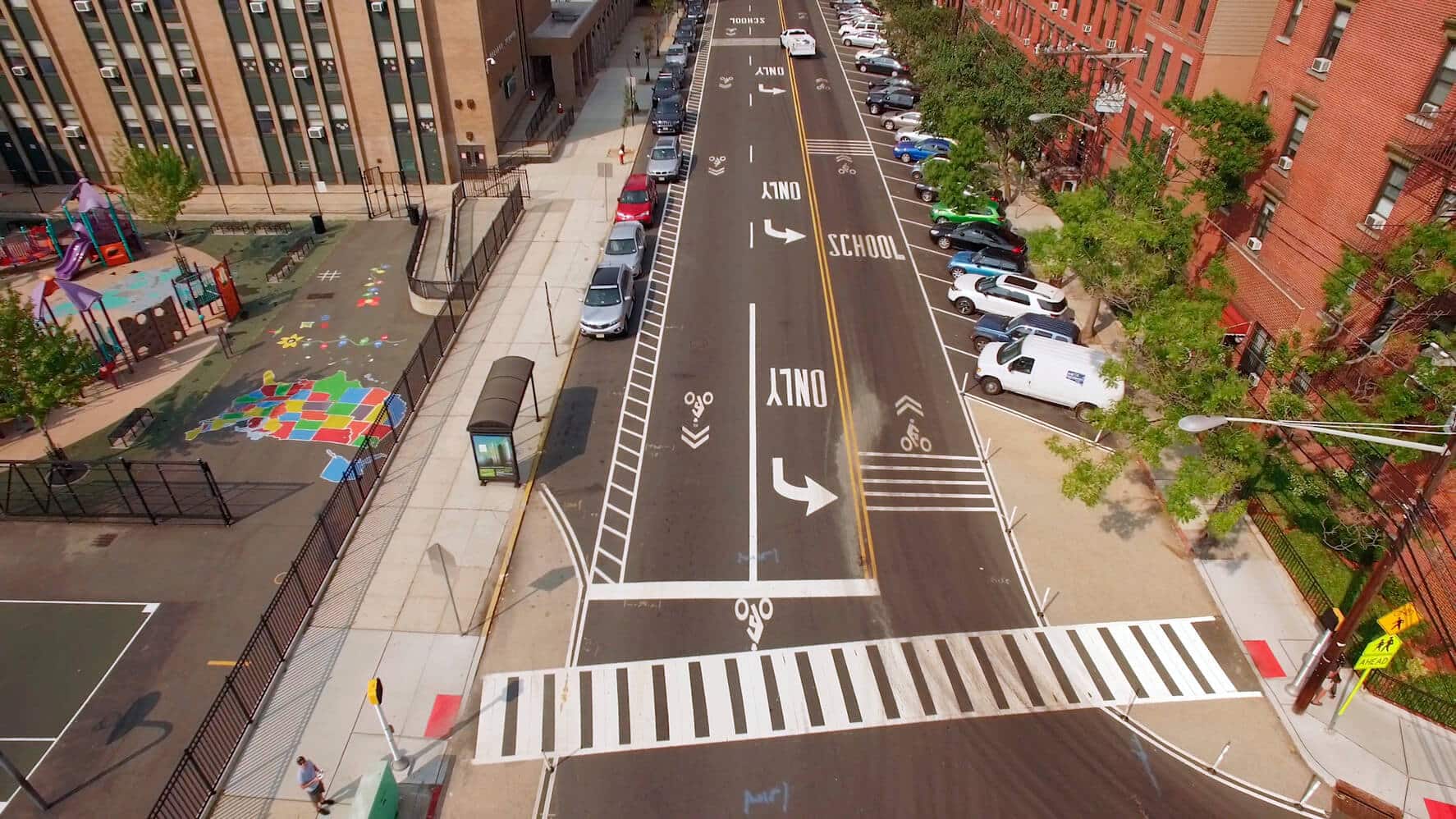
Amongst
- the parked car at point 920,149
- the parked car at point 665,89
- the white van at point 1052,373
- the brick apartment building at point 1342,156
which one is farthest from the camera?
the parked car at point 665,89

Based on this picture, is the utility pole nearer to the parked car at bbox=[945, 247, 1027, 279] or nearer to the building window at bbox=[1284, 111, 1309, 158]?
the building window at bbox=[1284, 111, 1309, 158]

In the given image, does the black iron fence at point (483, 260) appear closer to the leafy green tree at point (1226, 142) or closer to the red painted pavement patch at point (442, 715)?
the red painted pavement patch at point (442, 715)

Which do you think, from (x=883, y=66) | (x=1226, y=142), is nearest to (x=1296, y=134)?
(x=1226, y=142)

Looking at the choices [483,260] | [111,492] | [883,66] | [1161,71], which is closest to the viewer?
[111,492]

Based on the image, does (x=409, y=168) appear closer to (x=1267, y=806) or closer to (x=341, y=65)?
(x=341, y=65)

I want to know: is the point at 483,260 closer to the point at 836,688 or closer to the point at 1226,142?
the point at 836,688

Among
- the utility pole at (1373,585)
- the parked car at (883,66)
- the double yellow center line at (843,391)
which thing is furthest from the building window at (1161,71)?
the parked car at (883,66)

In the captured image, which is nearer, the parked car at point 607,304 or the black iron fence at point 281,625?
the black iron fence at point 281,625

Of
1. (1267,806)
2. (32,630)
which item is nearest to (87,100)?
(32,630)
